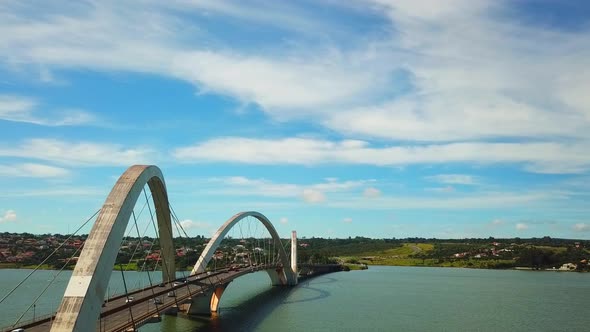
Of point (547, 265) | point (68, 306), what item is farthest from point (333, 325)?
point (547, 265)

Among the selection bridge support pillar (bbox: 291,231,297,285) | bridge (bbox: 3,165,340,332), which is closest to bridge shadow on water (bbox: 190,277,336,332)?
bridge (bbox: 3,165,340,332)

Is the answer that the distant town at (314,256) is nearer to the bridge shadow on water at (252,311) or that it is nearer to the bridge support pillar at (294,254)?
the bridge support pillar at (294,254)

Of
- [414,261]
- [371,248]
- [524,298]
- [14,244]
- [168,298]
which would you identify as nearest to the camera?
[168,298]

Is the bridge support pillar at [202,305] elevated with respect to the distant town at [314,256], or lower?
lower

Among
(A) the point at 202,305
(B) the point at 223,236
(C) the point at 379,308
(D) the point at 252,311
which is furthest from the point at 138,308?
(C) the point at 379,308

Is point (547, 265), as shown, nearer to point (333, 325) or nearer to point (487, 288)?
point (487, 288)

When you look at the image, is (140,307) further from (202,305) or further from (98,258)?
(202,305)

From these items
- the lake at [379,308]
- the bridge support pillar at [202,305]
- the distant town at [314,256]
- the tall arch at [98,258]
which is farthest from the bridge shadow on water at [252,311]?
the distant town at [314,256]
